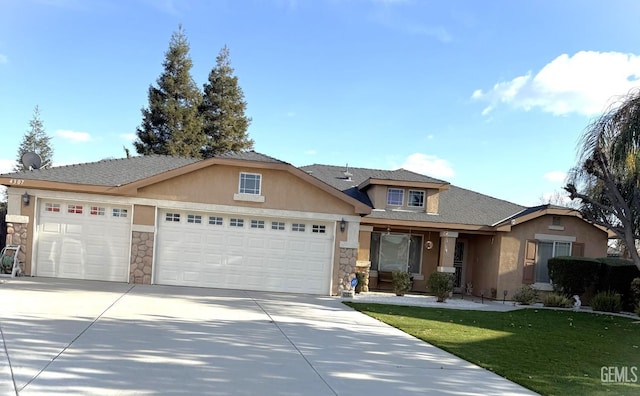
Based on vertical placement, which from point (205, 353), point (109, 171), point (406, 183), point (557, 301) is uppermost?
point (406, 183)

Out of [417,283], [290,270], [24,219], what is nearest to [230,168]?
[290,270]

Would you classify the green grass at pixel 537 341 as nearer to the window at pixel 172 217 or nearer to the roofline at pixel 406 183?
the roofline at pixel 406 183

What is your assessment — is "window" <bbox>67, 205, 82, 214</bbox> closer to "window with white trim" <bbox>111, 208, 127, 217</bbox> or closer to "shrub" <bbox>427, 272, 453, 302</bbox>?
"window with white trim" <bbox>111, 208, 127, 217</bbox>

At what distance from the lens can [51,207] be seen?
1525 cm

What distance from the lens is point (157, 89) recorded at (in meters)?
38.6

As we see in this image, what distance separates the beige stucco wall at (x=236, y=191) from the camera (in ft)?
51.0

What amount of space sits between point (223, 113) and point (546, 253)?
28316mm

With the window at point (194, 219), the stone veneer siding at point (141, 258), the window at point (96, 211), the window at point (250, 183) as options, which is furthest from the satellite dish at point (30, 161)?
the window at point (250, 183)

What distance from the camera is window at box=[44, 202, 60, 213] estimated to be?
1523 centimetres

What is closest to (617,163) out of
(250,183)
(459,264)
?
(459,264)

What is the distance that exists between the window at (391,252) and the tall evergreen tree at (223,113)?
22221 mm

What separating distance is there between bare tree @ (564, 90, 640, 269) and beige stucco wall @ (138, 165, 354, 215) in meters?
6.85

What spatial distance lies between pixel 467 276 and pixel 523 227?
3384mm

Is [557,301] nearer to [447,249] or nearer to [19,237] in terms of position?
[447,249]
